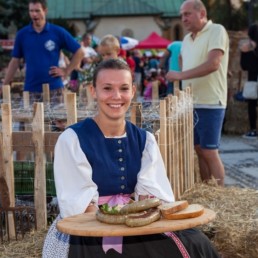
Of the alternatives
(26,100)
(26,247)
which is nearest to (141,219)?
(26,247)

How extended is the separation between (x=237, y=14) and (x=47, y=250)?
21967mm

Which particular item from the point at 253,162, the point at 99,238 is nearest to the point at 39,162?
the point at 99,238

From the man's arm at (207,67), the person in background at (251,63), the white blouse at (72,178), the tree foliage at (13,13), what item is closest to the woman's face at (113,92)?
the white blouse at (72,178)

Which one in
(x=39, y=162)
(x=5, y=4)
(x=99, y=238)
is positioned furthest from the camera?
(x=5, y=4)

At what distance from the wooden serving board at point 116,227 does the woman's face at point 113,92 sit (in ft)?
2.29

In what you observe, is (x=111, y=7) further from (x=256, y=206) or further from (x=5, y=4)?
(x=256, y=206)

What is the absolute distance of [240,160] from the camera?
942 cm

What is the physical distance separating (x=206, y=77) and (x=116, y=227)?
3753 mm

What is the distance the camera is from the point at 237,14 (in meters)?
24.4

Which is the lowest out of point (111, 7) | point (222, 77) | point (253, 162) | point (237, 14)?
point (253, 162)

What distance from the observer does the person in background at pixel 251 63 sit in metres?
10.9

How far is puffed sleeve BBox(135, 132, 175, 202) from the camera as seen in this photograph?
140 inches

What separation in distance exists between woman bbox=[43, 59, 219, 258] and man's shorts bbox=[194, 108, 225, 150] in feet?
8.75

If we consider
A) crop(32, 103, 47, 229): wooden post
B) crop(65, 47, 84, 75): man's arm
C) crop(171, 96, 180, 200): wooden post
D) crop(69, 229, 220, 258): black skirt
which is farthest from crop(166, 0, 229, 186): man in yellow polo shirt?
crop(69, 229, 220, 258): black skirt
